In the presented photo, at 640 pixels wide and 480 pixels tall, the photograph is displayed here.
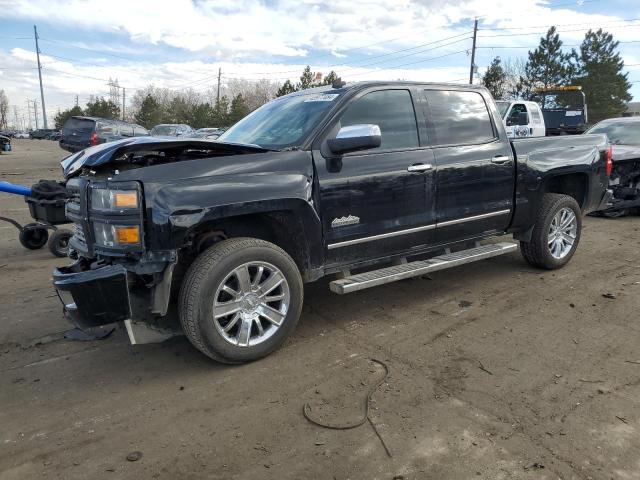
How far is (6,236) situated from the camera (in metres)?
7.90

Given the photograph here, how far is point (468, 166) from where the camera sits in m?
4.82

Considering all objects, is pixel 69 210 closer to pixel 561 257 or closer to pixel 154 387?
pixel 154 387

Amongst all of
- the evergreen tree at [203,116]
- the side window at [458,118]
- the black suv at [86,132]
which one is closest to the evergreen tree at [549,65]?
the evergreen tree at [203,116]

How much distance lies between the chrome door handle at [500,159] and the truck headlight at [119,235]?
343cm

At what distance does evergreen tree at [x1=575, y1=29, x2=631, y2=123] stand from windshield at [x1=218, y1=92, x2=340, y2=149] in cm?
4612

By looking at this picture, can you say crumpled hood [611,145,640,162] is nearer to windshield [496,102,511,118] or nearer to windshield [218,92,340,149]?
windshield [218,92,340,149]

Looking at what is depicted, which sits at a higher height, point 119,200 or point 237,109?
point 237,109

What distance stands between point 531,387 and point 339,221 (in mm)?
1776

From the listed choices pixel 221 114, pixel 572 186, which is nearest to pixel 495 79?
pixel 221 114

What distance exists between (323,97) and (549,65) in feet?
156

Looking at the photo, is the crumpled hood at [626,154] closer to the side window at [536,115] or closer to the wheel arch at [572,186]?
the wheel arch at [572,186]

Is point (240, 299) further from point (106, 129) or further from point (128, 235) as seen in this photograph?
point (106, 129)

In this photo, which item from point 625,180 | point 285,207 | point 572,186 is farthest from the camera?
point 625,180

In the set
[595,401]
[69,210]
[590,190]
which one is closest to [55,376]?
[69,210]
